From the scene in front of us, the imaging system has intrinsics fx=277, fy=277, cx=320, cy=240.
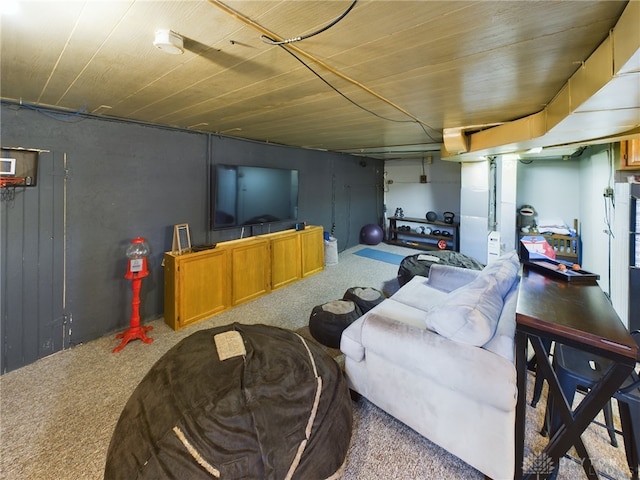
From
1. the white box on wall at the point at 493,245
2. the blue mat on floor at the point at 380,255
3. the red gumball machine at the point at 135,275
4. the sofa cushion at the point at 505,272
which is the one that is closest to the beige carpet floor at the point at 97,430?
the red gumball machine at the point at 135,275

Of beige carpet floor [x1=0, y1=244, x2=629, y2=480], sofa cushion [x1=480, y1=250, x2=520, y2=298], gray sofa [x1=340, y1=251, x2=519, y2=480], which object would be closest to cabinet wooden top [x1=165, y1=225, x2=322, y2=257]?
beige carpet floor [x1=0, y1=244, x2=629, y2=480]

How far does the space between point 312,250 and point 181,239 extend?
2.10m

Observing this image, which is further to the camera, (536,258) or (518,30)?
(536,258)

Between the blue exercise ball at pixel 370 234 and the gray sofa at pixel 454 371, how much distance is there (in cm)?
472

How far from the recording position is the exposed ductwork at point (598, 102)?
3.35 feet

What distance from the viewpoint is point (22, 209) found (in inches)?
88.5

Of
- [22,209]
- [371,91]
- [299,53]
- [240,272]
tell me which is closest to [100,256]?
[22,209]

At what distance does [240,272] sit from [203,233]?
0.69m

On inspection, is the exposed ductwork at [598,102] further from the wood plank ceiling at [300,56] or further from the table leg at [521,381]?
the table leg at [521,381]

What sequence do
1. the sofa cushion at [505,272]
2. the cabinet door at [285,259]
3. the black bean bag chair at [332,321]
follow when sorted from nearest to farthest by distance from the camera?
the sofa cushion at [505,272] → the black bean bag chair at [332,321] → the cabinet door at [285,259]

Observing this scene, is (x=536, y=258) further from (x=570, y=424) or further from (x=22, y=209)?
(x=22, y=209)

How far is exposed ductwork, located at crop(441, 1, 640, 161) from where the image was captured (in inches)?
40.2

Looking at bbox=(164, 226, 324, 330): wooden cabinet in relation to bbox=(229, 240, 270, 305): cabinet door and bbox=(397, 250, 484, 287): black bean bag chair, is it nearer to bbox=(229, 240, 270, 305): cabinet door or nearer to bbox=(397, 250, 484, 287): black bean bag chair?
bbox=(229, 240, 270, 305): cabinet door

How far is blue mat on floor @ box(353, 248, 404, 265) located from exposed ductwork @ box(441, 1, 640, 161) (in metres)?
2.97
